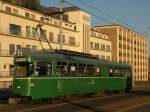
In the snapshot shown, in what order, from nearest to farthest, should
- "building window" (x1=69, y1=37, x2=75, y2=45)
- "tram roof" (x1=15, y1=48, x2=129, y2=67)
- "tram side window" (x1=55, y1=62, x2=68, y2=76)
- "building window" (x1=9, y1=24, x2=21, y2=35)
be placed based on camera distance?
1. "tram roof" (x1=15, y1=48, x2=129, y2=67)
2. "tram side window" (x1=55, y1=62, x2=68, y2=76)
3. "building window" (x1=9, y1=24, x2=21, y2=35)
4. "building window" (x1=69, y1=37, x2=75, y2=45)

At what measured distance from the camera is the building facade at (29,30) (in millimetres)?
62531

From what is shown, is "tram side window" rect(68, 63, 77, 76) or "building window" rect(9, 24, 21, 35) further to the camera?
"building window" rect(9, 24, 21, 35)

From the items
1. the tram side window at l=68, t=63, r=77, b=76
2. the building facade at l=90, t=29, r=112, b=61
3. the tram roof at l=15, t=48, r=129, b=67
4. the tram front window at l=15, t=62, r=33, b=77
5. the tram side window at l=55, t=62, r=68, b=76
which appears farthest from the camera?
the building facade at l=90, t=29, r=112, b=61

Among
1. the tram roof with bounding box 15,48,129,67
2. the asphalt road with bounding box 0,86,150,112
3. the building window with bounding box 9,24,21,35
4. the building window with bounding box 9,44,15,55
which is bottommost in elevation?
the asphalt road with bounding box 0,86,150,112

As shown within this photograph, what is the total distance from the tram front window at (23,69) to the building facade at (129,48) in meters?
87.7

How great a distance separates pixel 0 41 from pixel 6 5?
6.49 m

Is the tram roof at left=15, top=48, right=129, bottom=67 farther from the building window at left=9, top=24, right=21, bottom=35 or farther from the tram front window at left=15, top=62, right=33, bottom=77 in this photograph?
the building window at left=9, top=24, right=21, bottom=35

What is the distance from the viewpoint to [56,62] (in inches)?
1001

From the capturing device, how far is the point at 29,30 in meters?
70.6

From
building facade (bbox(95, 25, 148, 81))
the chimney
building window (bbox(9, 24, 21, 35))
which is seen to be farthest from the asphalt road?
building facade (bbox(95, 25, 148, 81))

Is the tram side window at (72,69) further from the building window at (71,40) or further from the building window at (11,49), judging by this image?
the building window at (71,40)

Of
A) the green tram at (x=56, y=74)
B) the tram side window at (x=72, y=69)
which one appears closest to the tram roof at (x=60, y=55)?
the green tram at (x=56, y=74)

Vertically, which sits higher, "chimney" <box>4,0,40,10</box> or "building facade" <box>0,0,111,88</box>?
"chimney" <box>4,0,40,10</box>

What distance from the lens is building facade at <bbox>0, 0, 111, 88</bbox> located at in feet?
205
